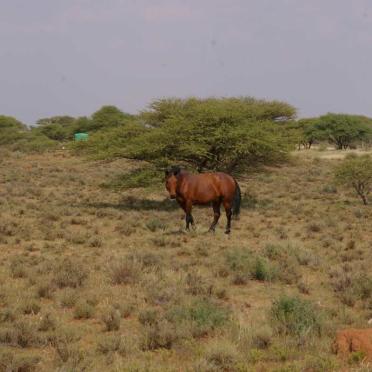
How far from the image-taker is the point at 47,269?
10797 millimetres

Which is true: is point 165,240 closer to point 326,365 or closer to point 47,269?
point 47,269

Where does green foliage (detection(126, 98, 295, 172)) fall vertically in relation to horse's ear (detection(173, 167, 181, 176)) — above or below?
above

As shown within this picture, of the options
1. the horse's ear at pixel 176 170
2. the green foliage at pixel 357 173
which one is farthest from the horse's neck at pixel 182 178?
the green foliage at pixel 357 173

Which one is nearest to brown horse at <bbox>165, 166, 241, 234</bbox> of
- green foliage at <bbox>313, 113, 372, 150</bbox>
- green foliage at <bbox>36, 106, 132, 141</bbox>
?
green foliage at <bbox>36, 106, 132, 141</bbox>

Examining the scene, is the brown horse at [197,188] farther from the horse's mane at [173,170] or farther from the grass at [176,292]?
the grass at [176,292]

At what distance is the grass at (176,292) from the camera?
255 inches

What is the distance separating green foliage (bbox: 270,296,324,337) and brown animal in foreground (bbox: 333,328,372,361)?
0.54 m

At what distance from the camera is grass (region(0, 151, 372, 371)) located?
255 inches

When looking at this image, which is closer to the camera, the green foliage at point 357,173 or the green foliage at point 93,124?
the green foliage at point 357,173

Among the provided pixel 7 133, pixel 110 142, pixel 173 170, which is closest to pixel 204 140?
pixel 110 142

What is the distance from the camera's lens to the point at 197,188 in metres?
15.6

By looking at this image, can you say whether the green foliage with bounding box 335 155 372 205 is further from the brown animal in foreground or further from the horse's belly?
the brown animal in foreground

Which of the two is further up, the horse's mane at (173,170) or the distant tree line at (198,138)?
the distant tree line at (198,138)

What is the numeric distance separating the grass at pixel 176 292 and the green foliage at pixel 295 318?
0.08ft
